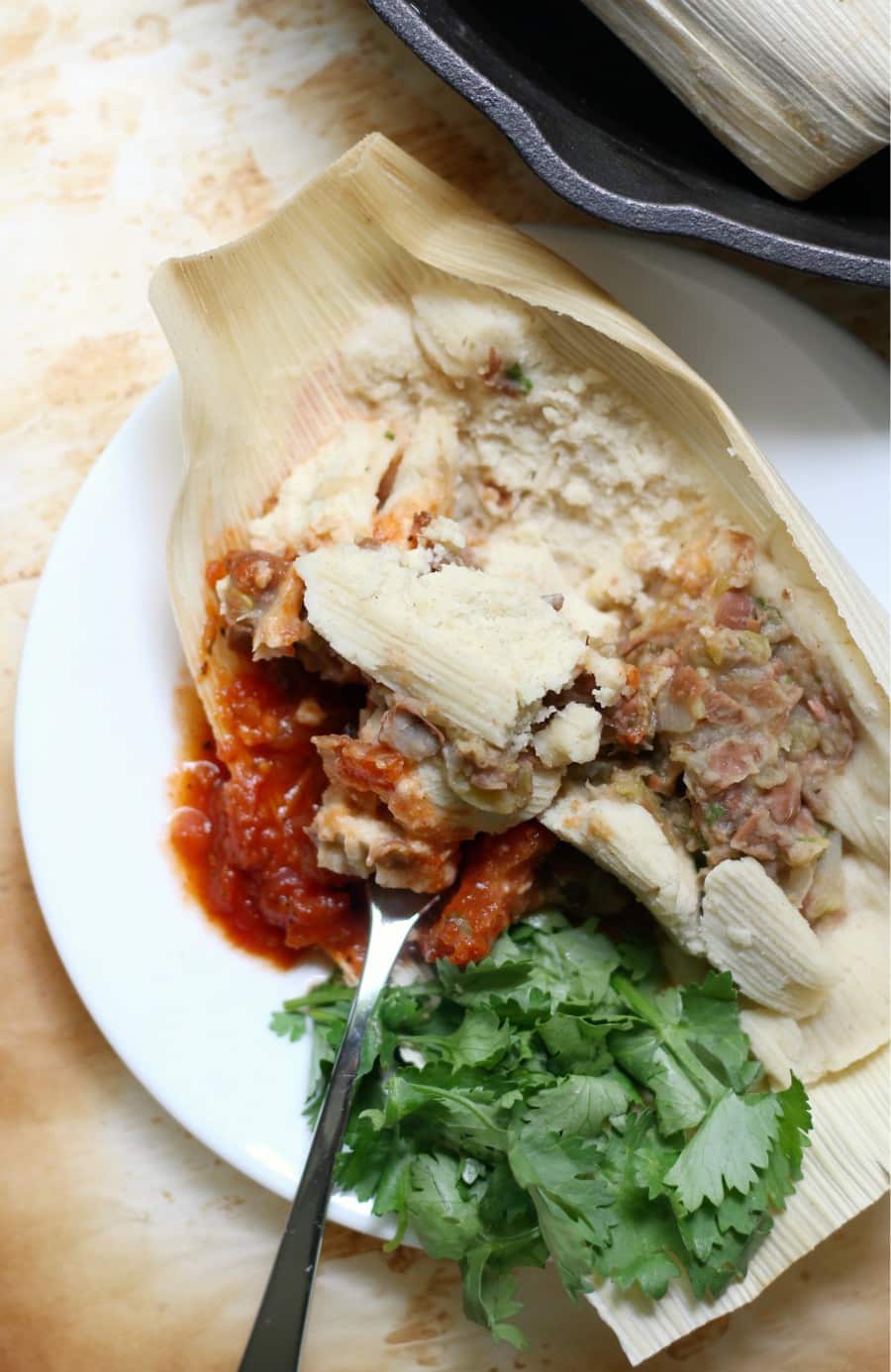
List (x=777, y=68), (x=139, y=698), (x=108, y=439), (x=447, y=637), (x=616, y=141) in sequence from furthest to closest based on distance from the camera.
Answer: (x=108, y=439), (x=139, y=698), (x=616, y=141), (x=777, y=68), (x=447, y=637)

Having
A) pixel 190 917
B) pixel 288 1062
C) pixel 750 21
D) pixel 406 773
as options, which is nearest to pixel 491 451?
pixel 406 773

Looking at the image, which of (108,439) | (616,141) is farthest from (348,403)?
(616,141)

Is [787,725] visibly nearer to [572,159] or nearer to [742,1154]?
[742,1154]

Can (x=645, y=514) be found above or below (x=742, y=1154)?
above

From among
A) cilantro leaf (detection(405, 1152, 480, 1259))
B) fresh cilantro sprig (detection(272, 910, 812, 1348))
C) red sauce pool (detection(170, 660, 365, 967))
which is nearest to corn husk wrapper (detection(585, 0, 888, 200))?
red sauce pool (detection(170, 660, 365, 967))

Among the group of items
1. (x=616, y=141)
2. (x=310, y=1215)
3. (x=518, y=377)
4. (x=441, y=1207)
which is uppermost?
(x=616, y=141)

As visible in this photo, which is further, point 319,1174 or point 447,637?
point 319,1174

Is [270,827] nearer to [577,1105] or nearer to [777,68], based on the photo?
[577,1105]
